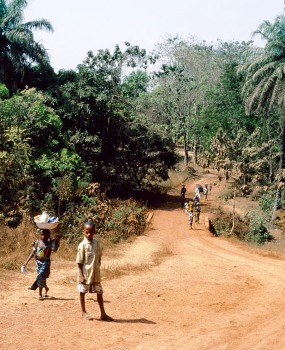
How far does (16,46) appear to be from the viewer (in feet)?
79.2

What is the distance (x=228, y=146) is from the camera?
942 inches

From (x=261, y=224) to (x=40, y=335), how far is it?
18128 millimetres

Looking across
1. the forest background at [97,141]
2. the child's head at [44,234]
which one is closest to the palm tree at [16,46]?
the forest background at [97,141]

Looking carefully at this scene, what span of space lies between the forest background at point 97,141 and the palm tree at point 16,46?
0.06 m

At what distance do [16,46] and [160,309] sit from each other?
788 inches

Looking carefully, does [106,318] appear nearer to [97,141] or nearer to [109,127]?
[97,141]

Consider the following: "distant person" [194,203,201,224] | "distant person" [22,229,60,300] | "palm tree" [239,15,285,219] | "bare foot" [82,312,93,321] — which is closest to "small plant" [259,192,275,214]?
"palm tree" [239,15,285,219]

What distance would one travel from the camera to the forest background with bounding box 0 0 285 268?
17609 mm

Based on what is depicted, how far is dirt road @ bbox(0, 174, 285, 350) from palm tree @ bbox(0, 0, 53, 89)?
14.4 m

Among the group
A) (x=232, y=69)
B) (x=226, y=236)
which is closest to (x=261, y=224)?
(x=226, y=236)

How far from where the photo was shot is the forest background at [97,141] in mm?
17609

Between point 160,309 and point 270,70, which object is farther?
point 270,70

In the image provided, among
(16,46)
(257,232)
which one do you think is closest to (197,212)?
(257,232)

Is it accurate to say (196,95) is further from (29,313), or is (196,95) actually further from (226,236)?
(29,313)
